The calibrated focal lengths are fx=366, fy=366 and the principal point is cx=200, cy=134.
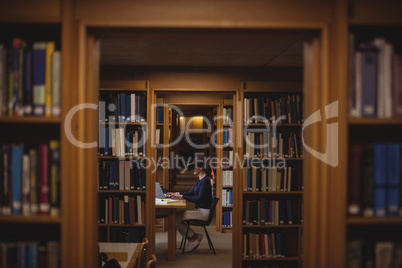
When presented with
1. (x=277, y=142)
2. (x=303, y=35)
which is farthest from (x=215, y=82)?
(x=303, y=35)

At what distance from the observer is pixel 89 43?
1.65m

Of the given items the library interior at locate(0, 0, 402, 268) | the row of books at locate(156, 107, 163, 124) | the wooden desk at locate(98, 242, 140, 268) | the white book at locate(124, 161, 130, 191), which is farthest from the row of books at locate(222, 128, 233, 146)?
the library interior at locate(0, 0, 402, 268)

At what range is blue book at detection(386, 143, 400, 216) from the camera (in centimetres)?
159

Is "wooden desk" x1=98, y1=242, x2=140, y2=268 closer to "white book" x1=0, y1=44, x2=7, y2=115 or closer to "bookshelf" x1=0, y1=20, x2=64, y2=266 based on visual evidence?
"bookshelf" x1=0, y1=20, x2=64, y2=266

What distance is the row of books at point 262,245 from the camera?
4.41m

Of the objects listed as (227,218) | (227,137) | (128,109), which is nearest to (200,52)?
(128,109)

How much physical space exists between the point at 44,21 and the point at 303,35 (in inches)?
45.2

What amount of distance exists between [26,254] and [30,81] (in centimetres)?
77

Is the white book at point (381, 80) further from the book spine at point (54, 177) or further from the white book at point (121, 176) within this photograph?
the white book at point (121, 176)

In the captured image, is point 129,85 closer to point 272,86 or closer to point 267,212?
point 272,86

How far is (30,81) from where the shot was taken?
1595 mm

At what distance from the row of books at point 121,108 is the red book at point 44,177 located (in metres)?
2.73

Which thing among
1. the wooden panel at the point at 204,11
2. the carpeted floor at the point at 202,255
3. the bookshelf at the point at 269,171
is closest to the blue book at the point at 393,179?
the wooden panel at the point at 204,11

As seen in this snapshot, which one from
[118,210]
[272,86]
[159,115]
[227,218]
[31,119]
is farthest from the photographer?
[227,218]
